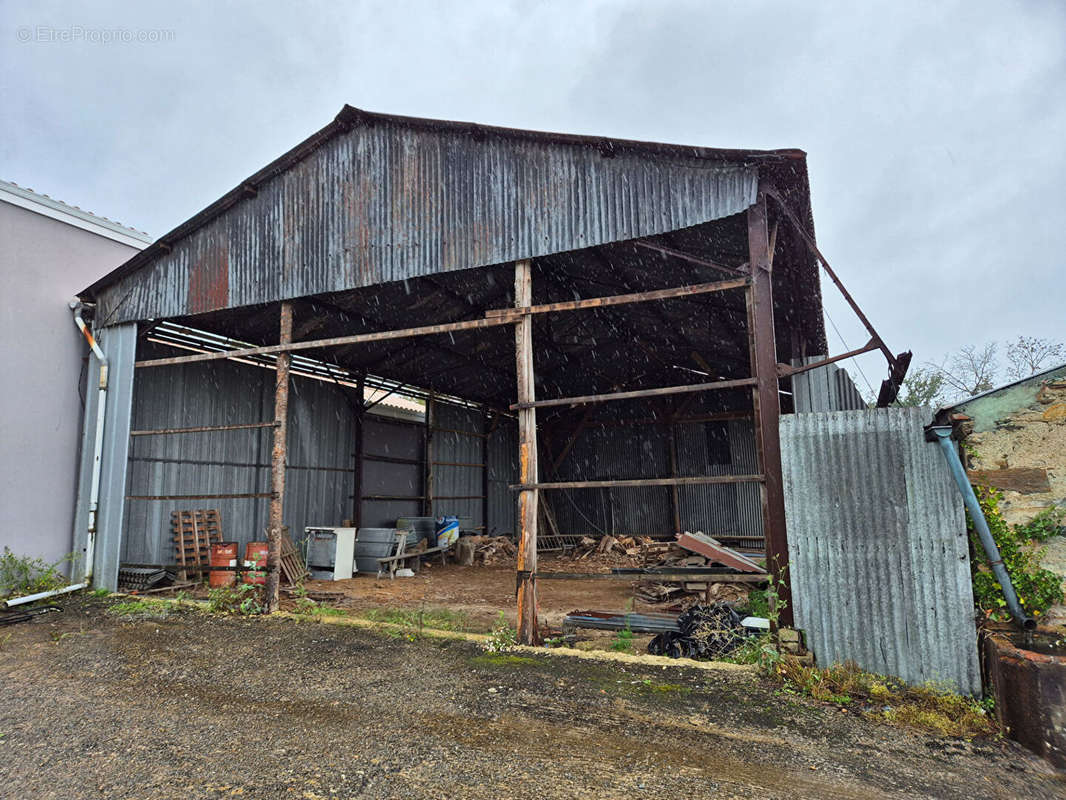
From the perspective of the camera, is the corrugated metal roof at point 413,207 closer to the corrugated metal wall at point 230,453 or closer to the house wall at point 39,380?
the house wall at point 39,380

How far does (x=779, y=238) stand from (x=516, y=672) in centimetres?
630

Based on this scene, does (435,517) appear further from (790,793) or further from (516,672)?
(790,793)

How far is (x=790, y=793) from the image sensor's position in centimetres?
361

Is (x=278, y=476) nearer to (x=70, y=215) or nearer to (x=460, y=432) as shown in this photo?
(x=70, y=215)

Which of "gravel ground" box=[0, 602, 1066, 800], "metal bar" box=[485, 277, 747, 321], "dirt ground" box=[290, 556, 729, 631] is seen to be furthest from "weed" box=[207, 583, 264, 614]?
"metal bar" box=[485, 277, 747, 321]

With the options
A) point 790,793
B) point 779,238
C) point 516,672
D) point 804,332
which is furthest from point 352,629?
point 804,332

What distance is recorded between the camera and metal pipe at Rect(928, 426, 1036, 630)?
4859mm

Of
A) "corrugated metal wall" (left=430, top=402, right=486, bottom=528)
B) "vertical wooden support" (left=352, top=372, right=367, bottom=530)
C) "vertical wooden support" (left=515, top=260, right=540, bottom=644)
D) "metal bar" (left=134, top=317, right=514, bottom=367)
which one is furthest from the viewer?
"corrugated metal wall" (left=430, top=402, right=486, bottom=528)

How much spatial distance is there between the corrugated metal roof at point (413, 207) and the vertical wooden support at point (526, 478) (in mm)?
540

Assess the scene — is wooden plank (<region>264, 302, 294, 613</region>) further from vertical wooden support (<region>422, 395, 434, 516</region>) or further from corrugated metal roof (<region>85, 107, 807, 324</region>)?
vertical wooden support (<region>422, 395, 434, 516</region>)

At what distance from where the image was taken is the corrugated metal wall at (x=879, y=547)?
5180 millimetres

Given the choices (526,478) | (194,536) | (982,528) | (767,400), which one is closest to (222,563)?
(194,536)

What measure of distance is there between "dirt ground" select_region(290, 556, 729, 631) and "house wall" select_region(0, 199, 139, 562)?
171 inches

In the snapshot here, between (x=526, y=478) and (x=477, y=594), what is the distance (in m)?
5.05
